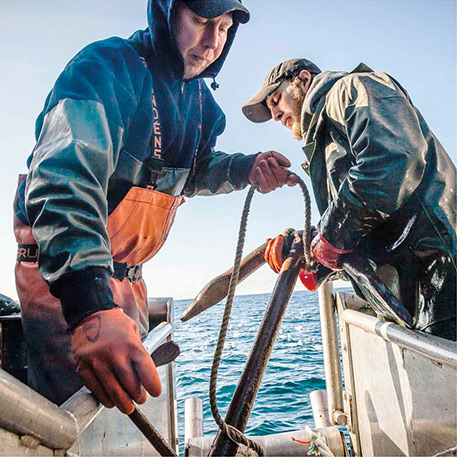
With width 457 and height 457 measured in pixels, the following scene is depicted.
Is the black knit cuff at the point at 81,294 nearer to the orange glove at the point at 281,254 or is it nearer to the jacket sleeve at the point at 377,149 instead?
the jacket sleeve at the point at 377,149

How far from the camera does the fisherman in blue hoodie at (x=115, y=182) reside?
106 cm

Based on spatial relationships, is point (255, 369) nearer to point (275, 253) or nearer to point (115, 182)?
point (115, 182)

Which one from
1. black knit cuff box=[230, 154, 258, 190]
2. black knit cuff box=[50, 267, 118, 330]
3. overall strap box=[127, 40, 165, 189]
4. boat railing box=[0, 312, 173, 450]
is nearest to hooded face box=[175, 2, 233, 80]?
overall strap box=[127, 40, 165, 189]

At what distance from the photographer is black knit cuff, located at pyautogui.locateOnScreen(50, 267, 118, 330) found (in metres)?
1.06

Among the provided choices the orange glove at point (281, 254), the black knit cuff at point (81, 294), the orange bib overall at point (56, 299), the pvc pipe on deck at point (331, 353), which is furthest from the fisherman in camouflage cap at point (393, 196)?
the black knit cuff at point (81, 294)

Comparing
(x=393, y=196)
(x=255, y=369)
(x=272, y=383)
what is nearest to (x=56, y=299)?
(x=255, y=369)

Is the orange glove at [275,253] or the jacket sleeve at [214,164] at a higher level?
the jacket sleeve at [214,164]

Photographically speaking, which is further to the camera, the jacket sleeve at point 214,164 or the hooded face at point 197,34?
the jacket sleeve at point 214,164

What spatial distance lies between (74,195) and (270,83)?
327 cm

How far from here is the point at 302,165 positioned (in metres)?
3.44

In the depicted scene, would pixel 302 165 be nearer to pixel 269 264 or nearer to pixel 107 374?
pixel 269 264

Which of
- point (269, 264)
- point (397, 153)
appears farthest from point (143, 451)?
point (397, 153)

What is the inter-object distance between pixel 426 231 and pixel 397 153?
1.78 feet

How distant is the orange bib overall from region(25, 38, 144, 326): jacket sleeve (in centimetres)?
51
